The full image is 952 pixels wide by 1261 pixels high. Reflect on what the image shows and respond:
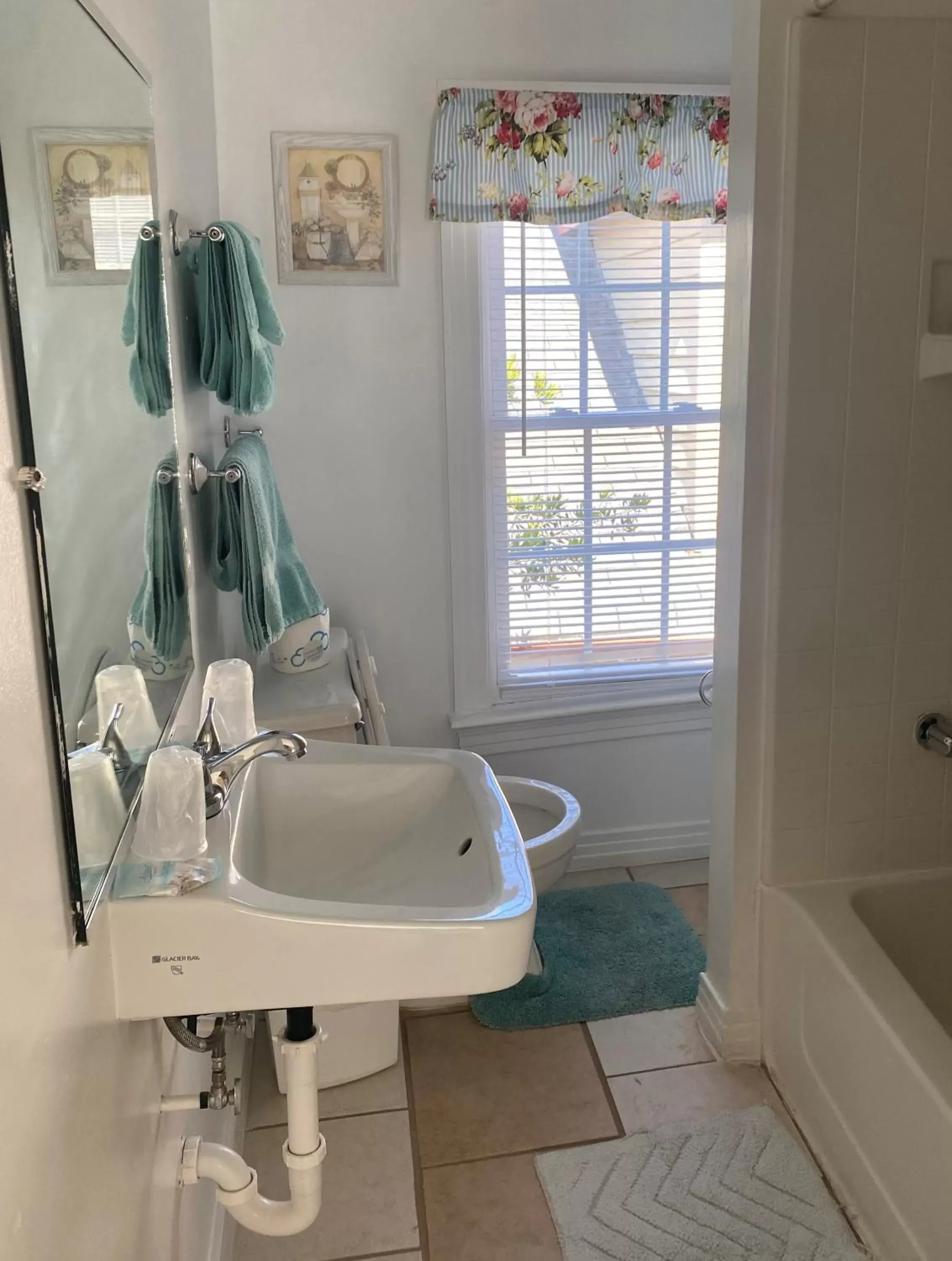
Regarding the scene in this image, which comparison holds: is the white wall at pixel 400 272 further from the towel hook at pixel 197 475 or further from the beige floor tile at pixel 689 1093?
the beige floor tile at pixel 689 1093

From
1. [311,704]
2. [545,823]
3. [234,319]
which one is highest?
[234,319]

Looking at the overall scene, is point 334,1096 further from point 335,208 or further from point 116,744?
point 335,208

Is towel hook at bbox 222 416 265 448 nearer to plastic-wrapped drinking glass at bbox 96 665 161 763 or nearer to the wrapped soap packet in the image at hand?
plastic-wrapped drinking glass at bbox 96 665 161 763

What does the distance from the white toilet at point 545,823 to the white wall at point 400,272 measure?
0.35m

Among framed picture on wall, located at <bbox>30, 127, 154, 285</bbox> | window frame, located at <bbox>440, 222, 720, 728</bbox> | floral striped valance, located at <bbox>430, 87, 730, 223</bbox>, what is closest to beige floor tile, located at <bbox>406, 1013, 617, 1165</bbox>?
window frame, located at <bbox>440, 222, 720, 728</bbox>

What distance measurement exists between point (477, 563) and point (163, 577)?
1387 millimetres

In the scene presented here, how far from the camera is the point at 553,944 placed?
8.85 ft

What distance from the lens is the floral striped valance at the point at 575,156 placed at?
253cm

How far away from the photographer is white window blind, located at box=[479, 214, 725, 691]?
8.92 feet

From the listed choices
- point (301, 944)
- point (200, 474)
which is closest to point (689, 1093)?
point (301, 944)

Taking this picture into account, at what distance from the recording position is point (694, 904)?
9.61ft

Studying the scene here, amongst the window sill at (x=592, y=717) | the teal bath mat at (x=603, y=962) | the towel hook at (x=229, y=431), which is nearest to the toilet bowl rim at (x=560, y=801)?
the window sill at (x=592, y=717)

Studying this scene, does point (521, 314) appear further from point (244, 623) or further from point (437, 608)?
point (244, 623)

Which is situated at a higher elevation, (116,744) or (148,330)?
(148,330)
